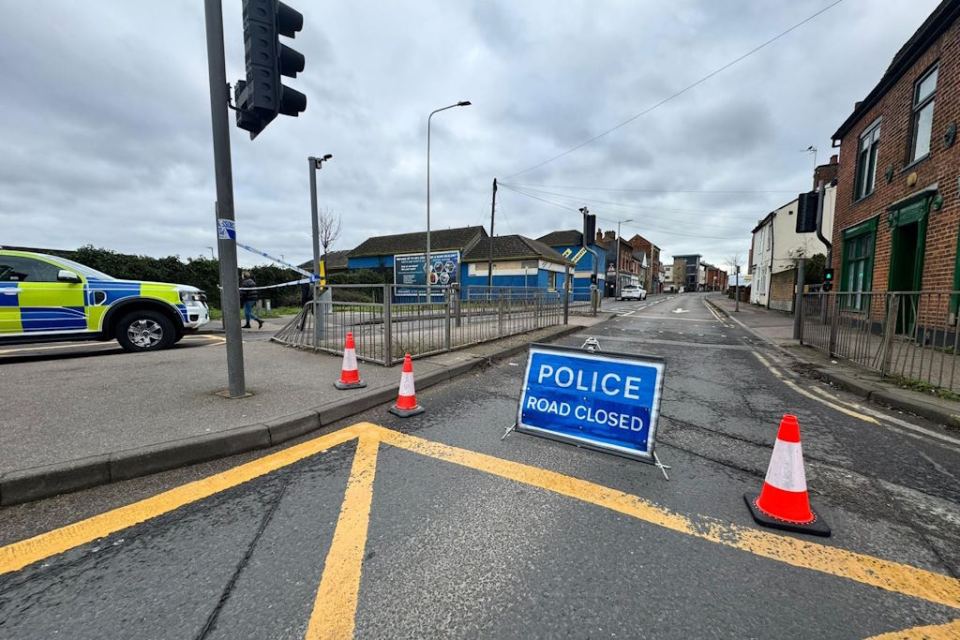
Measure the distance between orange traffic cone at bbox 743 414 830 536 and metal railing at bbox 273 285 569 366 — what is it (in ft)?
16.2

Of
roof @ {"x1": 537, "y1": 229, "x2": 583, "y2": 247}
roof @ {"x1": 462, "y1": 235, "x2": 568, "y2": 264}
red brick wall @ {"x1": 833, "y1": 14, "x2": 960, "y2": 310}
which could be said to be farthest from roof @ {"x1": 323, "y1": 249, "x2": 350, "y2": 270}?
red brick wall @ {"x1": 833, "y1": 14, "x2": 960, "y2": 310}

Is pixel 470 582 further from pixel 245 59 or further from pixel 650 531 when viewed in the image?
pixel 245 59

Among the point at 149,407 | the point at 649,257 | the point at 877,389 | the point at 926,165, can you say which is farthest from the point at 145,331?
the point at 649,257

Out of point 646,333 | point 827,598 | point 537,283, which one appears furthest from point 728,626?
point 537,283

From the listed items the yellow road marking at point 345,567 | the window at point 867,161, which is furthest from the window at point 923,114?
the yellow road marking at point 345,567

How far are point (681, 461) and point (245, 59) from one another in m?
5.73

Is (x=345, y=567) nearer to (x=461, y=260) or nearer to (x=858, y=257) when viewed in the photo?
(x=858, y=257)

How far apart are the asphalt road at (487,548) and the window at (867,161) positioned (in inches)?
470

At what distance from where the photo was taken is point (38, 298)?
6.71 meters

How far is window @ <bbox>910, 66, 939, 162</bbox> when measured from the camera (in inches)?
348

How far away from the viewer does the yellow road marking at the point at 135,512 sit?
2188mm

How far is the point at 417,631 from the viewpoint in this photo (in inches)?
67.7

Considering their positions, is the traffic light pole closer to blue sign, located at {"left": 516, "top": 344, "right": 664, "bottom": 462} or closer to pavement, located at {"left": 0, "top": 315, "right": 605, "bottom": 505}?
pavement, located at {"left": 0, "top": 315, "right": 605, "bottom": 505}

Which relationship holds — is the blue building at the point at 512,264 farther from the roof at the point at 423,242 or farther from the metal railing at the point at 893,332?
the metal railing at the point at 893,332
